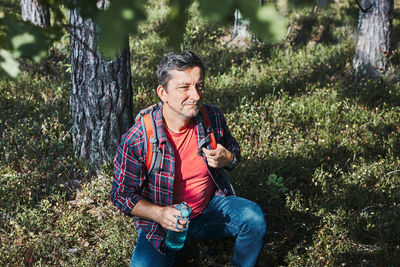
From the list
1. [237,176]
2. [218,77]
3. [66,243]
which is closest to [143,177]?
[66,243]

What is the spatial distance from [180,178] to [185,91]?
76cm

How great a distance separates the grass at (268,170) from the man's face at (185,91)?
1.45 metres

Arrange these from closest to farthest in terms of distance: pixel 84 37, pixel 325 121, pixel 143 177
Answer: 1. pixel 143 177
2. pixel 84 37
3. pixel 325 121

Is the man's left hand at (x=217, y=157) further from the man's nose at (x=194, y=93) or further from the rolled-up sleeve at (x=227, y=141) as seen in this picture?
the man's nose at (x=194, y=93)

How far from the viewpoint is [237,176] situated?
474 cm

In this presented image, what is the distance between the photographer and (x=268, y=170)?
16.2ft

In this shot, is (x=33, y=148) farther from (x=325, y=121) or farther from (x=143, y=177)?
(x=325, y=121)

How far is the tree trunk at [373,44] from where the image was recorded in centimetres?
721

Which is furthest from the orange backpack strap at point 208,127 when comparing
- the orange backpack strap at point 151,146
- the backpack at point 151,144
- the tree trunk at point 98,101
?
the tree trunk at point 98,101

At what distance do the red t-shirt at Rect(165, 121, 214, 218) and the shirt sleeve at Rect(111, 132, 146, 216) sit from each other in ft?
1.04

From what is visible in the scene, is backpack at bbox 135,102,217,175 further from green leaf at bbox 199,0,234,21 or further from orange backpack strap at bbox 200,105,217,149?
green leaf at bbox 199,0,234,21

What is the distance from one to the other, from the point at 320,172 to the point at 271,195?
0.75 metres

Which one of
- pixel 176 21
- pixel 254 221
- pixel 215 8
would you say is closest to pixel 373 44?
pixel 254 221

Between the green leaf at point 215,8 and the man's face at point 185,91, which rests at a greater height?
the green leaf at point 215,8
